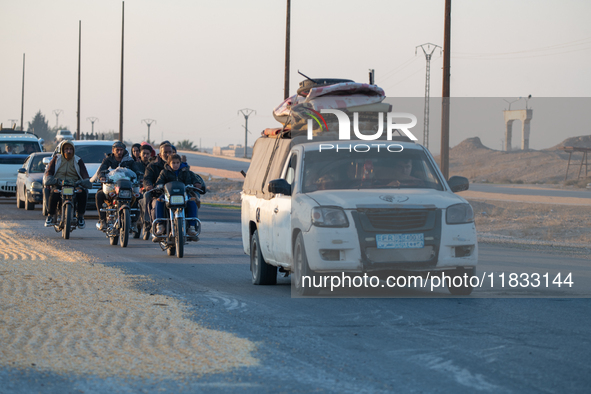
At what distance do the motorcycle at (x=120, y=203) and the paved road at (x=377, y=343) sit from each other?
438 centimetres

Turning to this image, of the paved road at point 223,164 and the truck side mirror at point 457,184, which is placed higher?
the paved road at point 223,164

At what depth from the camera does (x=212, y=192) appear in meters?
43.5

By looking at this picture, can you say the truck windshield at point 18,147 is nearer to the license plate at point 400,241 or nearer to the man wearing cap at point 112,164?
the man wearing cap at point 112,164

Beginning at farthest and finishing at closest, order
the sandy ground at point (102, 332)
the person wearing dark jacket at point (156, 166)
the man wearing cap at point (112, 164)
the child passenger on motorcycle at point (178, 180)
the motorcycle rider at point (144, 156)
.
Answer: the motorcycle rider at point (144, 156)
the man wearing cap at point (112, 164)
the person wearing dark jacket at point (156, 166)
the child passenger on motorcycle at point (178, 180)
the sandy ground at point (102, 332)

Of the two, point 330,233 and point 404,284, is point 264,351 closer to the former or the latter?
point 330,233

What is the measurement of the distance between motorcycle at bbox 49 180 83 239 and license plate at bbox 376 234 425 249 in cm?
981

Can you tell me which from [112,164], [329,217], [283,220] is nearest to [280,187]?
[283,220]

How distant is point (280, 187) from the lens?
9.52 m

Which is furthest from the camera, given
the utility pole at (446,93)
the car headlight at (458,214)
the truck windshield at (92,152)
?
the utility pole at (446,93)

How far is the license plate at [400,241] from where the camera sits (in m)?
8.79

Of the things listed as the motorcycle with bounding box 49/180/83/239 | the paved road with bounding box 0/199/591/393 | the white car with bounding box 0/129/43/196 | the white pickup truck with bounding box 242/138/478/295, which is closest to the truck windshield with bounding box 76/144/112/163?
the white car with bounding box 0/129/43/196

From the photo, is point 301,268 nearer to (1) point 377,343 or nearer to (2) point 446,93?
(1) point 377,343

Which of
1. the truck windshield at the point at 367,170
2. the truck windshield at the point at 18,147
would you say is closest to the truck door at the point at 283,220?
the truck windshield at the point at 367,170

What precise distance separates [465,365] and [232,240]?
38.3 ft
